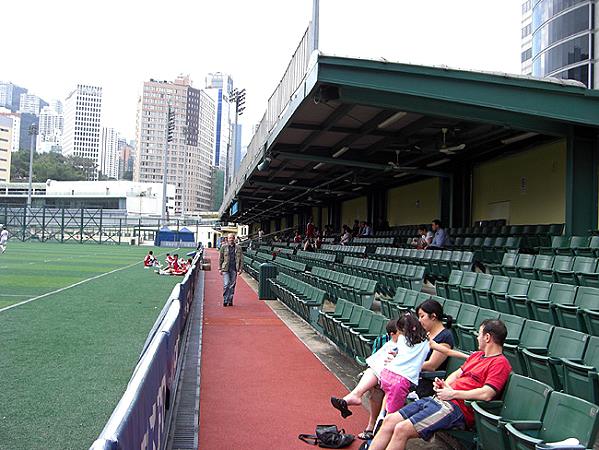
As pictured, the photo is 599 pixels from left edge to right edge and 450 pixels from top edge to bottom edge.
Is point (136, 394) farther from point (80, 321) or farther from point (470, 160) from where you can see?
point (470, 160)

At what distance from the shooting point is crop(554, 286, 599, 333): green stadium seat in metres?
5.79

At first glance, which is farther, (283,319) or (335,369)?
(283,319)

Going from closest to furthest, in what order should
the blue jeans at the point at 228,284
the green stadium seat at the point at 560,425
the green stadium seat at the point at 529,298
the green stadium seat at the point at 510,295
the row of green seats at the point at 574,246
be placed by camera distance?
the green stadium seat at the point at 560,425 → the green stadium seat at the point at 529,298 → the green stadium seat at the point at 510,295 → the row of green seats at the point at 574,246 → the blue jeans at the point at 228,284

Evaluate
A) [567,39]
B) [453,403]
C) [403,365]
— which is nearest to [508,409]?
[453,403]

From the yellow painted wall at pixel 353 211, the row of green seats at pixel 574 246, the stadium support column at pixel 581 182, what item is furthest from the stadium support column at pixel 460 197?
the yellow painted wall at pixel 353 211

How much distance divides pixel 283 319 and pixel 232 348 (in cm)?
320

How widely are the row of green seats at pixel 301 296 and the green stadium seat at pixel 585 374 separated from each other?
5.71m

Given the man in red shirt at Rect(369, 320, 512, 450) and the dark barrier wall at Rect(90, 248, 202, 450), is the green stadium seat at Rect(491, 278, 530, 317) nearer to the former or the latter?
the man in red shirt at Rect(369, 320, 512, 450)

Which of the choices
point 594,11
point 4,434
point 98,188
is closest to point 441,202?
point 4,434

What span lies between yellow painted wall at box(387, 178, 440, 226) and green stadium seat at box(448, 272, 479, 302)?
12.7 m

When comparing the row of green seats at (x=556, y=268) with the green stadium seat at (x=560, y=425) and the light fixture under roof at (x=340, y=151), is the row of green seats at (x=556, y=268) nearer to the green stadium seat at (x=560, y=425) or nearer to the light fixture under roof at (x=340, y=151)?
the green stadium seat at (x=560, y=425)

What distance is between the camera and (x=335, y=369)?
758 centimetres

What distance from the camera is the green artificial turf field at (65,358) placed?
16.2 ft

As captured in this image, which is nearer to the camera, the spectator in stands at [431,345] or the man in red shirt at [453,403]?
the man in red shirt at [453,403]
